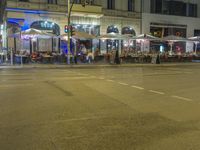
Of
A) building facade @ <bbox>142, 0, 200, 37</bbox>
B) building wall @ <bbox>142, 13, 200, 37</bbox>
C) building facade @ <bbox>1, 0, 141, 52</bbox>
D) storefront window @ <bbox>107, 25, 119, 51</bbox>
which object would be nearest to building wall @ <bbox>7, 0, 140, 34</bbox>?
building facade @ <bbox>1, 0, 141, 52</bbox>

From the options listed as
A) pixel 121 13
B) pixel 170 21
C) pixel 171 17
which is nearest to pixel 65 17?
pixel 121 13

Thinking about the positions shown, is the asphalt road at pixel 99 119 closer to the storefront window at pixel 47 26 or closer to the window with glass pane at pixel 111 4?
the storefront window at pixel 47 26

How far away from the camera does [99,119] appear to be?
8695mm

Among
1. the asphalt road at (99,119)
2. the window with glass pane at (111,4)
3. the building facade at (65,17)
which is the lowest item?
the asphalt road at (99,119)

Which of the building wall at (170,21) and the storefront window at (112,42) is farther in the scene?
the building wall at (170,21)

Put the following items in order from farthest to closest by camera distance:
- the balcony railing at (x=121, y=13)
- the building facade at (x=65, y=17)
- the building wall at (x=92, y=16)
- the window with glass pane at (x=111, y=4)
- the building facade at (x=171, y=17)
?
the building facade at (x=171, y=17) → the window with glass pane at (x=111, y=4) → the balcony railing at (x=121, y=13) → the building wall at (x=92, y=16) → the building facade at (x=65, y=17)

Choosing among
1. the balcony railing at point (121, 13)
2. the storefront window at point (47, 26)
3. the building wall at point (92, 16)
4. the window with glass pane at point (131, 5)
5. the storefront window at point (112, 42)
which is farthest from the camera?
→ the window with glass pane at point (131, 5)

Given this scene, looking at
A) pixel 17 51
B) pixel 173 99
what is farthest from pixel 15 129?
pixel 17 51

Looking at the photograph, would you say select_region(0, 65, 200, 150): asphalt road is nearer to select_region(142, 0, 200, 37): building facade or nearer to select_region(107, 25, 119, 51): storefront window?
select_region(107, 25, 119, 51): storefront window

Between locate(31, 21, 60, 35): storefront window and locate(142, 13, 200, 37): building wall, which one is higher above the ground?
locate(142, 13, 200, 37): building wall

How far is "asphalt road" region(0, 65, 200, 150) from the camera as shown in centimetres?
667

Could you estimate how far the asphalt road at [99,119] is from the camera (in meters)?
6.67

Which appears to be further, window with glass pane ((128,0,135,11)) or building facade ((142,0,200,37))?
building facade ((142,0,200,37))

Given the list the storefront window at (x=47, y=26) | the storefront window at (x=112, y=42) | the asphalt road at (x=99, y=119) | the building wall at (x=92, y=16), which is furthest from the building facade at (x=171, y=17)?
the asphalt road at (x=99, y=119)
